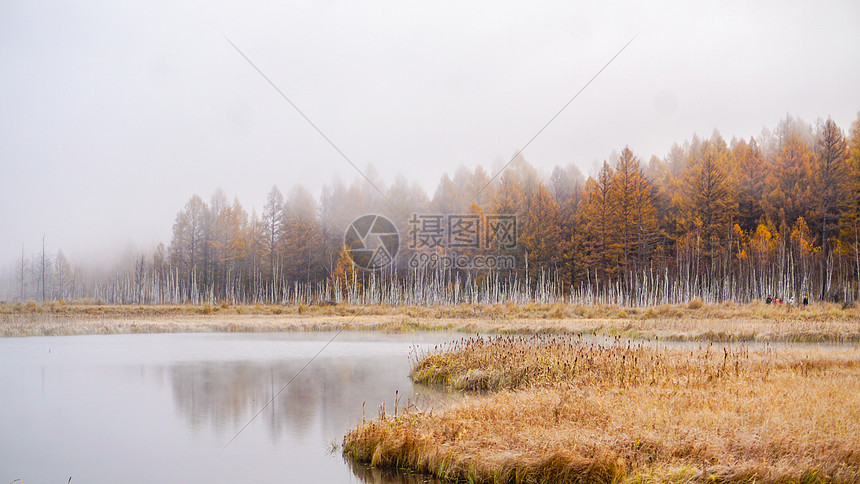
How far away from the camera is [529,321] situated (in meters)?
32.3

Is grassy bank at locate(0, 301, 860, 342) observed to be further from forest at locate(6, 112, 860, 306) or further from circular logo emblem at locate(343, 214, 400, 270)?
circular logo emblem at locate(343, 214, 400, 270)

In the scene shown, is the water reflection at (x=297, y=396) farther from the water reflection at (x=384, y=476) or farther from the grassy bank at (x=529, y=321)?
the grassy bank at (x=529, y=321)

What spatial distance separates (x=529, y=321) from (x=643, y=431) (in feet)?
81.6

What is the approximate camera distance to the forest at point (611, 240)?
155ft

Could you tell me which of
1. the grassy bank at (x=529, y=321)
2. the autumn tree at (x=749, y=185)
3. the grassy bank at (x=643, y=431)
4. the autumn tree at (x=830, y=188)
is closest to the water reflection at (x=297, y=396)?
the grassy bank at (x=643, y=431)

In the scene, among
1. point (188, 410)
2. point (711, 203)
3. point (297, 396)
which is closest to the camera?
point (188, 410)

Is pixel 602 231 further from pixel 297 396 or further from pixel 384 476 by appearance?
pixel 384 476

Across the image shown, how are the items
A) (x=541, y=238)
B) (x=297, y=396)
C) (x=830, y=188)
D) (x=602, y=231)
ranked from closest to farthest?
(x=297, y=396)
(x=830, y=188)
(x=602, y=231)
(x=541, y=238)

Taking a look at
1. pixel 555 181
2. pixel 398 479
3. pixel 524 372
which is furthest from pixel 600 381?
pixel 555 181

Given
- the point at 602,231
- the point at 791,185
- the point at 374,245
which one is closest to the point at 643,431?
the point at 602,231

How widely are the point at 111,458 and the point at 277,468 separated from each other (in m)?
2.95

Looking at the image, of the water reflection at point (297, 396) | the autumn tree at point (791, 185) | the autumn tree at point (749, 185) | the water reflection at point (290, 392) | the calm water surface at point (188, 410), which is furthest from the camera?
the autumn tree at point (749, 185)

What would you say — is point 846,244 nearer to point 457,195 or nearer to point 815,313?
point 815,313

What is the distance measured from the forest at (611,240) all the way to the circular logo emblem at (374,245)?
101cm
